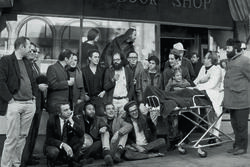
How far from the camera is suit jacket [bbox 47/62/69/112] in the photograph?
5695 millimetres

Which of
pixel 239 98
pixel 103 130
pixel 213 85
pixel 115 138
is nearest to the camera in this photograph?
pixel 103 130

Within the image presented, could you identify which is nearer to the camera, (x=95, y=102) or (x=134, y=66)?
(x=95, y=102)

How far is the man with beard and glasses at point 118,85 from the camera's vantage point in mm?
6289

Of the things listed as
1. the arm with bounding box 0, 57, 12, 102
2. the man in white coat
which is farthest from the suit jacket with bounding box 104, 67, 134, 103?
the arm with bounding box 0, 57, 12, 102

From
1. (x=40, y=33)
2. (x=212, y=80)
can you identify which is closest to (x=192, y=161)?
(x=212, y=80)

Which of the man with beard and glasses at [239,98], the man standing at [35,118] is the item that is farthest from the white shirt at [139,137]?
the man standing at [35,118]

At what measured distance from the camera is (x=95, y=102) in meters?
6.14

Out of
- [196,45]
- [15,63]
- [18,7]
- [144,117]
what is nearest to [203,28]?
[196,45]

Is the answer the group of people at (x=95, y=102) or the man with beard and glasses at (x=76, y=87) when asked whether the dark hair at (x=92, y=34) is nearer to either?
the group of people at (x=95, y=102)

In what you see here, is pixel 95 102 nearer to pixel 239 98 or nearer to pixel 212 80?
pixel 212 80

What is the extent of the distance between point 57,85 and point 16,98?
0.94 meters

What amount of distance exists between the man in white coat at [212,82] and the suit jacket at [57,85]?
2540mm

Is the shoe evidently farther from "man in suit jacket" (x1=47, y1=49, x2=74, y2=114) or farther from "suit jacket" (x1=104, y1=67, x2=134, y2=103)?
"man in suit jacket" (x1=47, y1=49, x2=74, y2=114)

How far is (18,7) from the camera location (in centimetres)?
743
